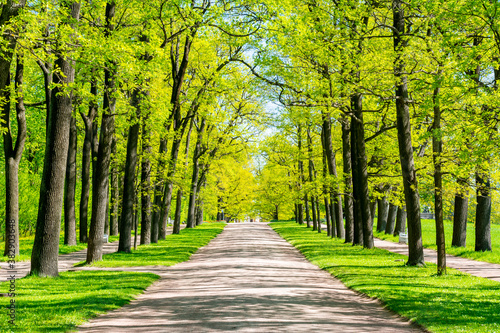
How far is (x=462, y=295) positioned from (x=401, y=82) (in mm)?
7623

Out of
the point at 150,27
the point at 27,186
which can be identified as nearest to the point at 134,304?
the point at 150,27

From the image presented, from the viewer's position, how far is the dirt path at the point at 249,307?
317 inches

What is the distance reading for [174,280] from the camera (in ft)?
47.1

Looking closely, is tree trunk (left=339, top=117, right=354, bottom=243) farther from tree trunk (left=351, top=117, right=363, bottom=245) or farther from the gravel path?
the gravel path

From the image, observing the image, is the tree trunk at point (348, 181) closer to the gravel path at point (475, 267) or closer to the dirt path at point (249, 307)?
the gravel path at point (475, 267)

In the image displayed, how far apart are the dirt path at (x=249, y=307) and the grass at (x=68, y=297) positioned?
32 centimetres

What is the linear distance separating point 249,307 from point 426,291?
461 centimetres

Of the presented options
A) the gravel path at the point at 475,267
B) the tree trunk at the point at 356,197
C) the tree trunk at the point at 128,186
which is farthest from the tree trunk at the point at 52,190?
the tree trunk at the point at 356,197

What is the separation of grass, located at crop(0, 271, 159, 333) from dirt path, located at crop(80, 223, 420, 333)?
0.32 m

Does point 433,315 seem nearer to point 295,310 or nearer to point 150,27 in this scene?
point 295,310

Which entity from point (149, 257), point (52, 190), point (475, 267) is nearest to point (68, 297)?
point (52, 190)

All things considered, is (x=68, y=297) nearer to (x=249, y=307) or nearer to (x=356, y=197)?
(x=249, y=307)

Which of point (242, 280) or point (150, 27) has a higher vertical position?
point (150, 27)

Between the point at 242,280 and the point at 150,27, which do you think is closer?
the point at 242,280
